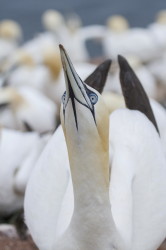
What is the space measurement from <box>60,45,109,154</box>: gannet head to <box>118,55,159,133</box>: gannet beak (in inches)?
47.2

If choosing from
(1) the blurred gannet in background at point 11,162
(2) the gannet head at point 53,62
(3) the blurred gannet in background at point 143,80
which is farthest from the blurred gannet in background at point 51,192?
(2) the gannet head at point 53,62

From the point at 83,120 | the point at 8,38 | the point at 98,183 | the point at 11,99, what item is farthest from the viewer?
the point at 8,38

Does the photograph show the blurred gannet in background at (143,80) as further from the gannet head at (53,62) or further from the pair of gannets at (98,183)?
the pair of gannets at (98,183)

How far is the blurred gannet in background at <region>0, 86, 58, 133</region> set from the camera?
26.1ft

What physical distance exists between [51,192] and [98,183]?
682 millimetres

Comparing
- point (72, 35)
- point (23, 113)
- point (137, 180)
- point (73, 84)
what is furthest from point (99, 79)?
point (72, 35)

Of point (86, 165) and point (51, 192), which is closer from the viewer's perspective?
point (86, 165)

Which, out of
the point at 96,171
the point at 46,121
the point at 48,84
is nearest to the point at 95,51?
the point at 48,84

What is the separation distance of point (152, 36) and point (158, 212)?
797 centimetres

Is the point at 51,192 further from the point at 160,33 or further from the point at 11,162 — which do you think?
the point at 160,33

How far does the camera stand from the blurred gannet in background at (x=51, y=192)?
4.01 meters

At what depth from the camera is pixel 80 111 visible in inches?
127

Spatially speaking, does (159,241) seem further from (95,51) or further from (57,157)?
(95,51)

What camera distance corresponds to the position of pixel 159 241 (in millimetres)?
4086
